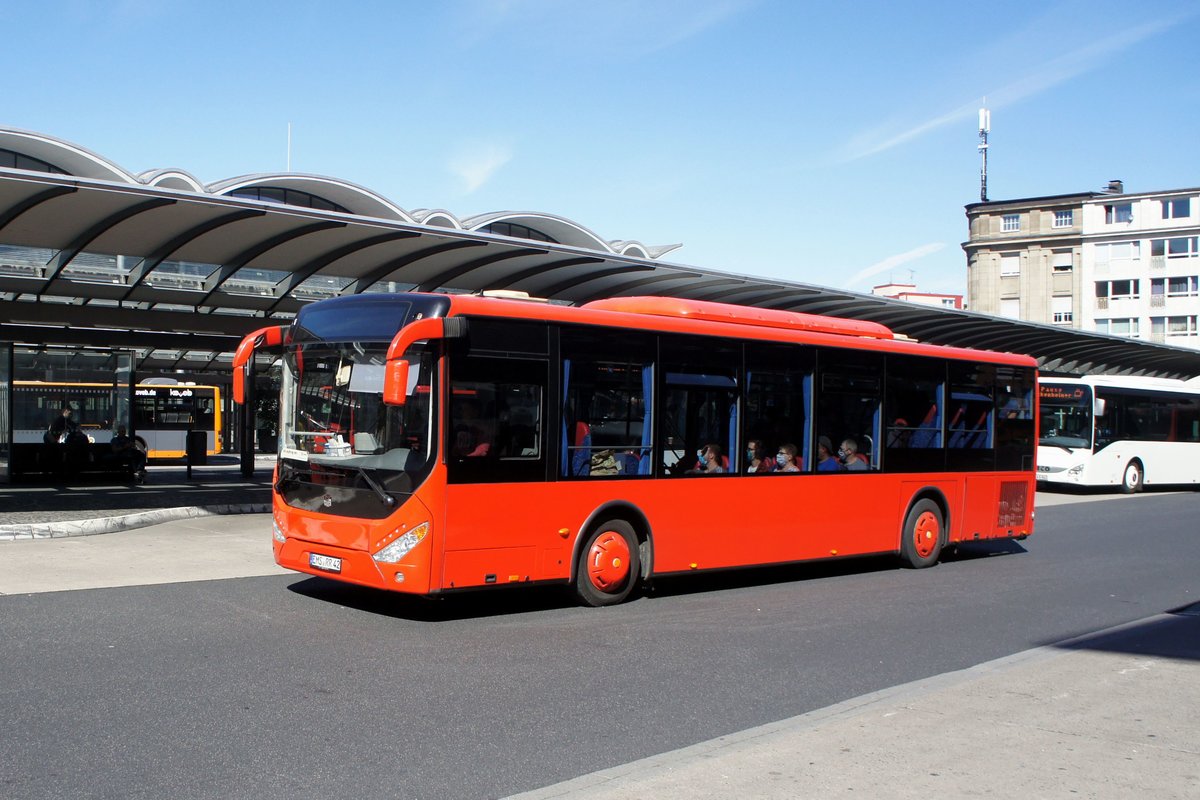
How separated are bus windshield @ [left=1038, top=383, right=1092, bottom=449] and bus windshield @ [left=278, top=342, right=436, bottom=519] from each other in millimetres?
22492

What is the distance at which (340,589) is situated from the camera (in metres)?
10.6

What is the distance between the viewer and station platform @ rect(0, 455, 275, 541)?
13.9m

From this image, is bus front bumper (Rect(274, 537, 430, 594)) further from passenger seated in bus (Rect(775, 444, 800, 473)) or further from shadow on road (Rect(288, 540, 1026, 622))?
passenger seated in bus (Rect(775, 444, 800, 473))

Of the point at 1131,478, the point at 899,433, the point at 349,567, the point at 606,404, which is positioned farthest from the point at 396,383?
the point at 1131,478

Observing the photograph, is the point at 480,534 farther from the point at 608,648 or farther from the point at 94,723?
the point at 94,723

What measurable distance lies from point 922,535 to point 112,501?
12.7 m

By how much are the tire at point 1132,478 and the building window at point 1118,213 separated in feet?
198

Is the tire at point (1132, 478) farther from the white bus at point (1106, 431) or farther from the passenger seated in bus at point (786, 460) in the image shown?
the passenger seated in bus at point (786, 460)

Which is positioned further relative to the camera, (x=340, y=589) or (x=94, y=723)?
(x=340, y=589)

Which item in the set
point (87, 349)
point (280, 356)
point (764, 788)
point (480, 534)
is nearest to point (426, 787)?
point (764, 788)

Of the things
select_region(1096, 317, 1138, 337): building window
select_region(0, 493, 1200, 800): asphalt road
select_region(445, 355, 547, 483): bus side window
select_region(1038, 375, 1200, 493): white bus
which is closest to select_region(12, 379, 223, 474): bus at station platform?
select_region(0, 493, 1200, 800): asphalt road

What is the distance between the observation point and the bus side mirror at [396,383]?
26.1 ft

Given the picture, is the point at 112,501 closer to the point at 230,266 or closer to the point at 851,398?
the point at 230,266

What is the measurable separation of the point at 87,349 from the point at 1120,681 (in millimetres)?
19513
